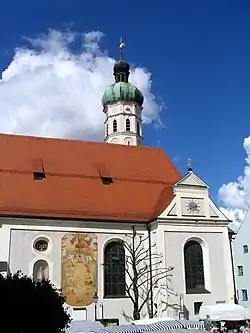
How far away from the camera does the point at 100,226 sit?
29734mm

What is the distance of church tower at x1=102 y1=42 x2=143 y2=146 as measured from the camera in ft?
171

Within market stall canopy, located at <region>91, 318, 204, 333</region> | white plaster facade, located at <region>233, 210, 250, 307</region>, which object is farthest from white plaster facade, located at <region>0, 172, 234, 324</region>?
white plaster facade, located at <region>233, 210, 250, 307</region>

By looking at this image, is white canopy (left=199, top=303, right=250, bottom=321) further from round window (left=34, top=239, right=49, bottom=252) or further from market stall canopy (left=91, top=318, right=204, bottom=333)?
round window (left=34, top=239, right=49, bottom=252)

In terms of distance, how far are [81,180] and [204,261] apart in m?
10.3

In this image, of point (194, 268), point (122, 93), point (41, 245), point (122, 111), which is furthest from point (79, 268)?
point (122, 93)

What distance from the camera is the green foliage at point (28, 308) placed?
12.8 m

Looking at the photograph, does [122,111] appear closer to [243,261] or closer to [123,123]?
[123,123]

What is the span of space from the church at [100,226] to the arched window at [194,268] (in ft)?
0.22

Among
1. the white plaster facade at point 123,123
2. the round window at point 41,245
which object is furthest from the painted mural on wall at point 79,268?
the white plaster facade at point 123,123

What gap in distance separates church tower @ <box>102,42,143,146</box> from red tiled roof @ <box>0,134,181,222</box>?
15.1 meters

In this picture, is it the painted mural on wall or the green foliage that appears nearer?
the green foliage

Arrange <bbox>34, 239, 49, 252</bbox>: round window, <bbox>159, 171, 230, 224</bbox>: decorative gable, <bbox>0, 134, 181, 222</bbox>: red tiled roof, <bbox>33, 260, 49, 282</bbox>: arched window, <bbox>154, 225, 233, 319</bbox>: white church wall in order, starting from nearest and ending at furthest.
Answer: <bbox>33, 260, 49, 282</bbox>: arched window < <bbox>34, 239, 49, 252</bbox>: round window < <bbox>154, 225, 233, 319</bbox>: white church wall < <bbox>0, 134, 181, 222</bbox>: red tiled roof < <bbox>159, 171, 230, 224</bbox>: decorative gable

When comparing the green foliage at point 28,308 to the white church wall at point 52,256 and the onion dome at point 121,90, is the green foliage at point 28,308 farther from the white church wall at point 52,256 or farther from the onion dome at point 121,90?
the onion dome at point 121,90

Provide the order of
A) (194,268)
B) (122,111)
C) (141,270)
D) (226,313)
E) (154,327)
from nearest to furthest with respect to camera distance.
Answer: (154,327) → (226,313) → (141,270) → (194,268) → (122,111)
